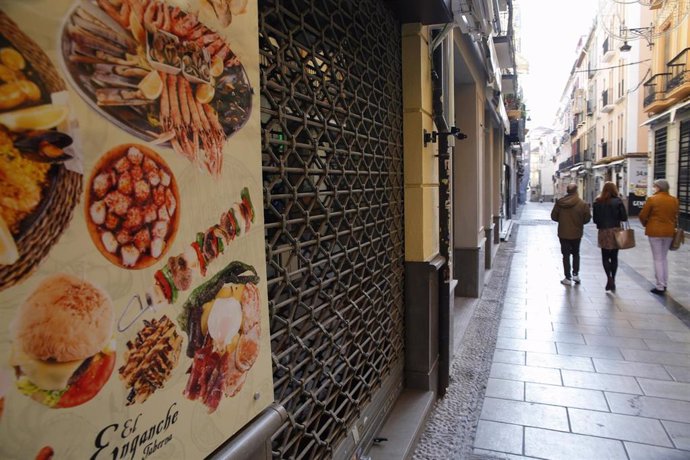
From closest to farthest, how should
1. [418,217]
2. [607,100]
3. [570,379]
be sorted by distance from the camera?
1. [418,217]
2. [570,379]
3. [607,100]

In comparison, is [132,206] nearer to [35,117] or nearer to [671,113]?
[35,117]

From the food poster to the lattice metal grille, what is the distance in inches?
16.2

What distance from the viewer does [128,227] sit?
3.61ft

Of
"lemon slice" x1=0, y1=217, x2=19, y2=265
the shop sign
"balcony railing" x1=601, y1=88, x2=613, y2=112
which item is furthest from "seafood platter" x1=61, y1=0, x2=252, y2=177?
"balcony railing" x1=601, y1=88, x2=613, y2=112

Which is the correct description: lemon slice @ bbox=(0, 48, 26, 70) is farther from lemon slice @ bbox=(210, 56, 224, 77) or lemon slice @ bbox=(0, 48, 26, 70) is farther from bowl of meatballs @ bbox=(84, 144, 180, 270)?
lemon slice @ bbox=(210, 56, 224, 77)

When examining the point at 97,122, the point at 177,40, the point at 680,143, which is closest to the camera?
the point at 97,122

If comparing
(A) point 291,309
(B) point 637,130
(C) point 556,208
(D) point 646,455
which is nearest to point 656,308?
(C) point 556,208

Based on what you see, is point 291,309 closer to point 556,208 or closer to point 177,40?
point 177,40

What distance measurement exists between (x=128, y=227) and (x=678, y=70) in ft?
73.7

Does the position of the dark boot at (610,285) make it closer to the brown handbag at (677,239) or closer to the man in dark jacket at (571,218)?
the man in dark jacket at (571,218)

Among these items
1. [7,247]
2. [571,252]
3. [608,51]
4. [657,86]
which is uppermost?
[608,51]

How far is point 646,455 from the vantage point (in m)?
3.35

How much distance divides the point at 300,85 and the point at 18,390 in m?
1.80

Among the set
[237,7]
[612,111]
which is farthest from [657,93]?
[237,7]
